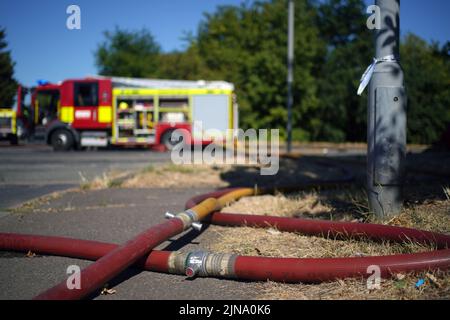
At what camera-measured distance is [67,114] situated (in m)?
18.8

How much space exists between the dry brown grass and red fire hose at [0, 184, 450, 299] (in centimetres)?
7

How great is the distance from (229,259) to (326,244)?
42.2 inches

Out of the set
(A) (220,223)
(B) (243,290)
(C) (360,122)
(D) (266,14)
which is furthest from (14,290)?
(D) (266,14)

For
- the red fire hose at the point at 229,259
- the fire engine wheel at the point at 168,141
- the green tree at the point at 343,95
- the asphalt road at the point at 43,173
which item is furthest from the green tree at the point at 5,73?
the green tree at the point at 343,95

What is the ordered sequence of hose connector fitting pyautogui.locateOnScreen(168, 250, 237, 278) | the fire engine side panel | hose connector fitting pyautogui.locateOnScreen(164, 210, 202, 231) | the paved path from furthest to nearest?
1. the fire engine side panel
2. hose connector fitting pyautogui.locateOnScreen(164, 210, 202, 231)
3. hose connector fitting pyautogui.locateOnScreen(168, 250, 237, 278)
4. the paved path

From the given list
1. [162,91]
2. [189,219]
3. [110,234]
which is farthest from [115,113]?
[189,219]

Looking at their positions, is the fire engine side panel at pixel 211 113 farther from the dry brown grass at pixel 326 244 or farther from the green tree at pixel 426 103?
the dry brown grass at pixel 326 244

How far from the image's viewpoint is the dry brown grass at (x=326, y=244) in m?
2.85

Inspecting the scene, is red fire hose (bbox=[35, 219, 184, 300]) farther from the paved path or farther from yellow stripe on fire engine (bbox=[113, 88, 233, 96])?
yellow stripe on fire engine (bbox=[113, 88, 233, 96])

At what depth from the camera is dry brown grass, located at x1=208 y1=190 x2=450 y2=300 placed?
2850mm

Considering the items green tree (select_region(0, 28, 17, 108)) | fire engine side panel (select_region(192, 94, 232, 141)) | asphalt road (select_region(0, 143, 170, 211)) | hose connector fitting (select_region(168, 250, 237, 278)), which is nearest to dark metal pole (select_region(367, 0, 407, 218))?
hose connector fitting (select_region(168, 250, 237, 278))

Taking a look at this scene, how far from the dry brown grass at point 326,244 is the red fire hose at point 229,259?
68mm

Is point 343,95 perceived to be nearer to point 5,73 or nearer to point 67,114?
point 67,114
